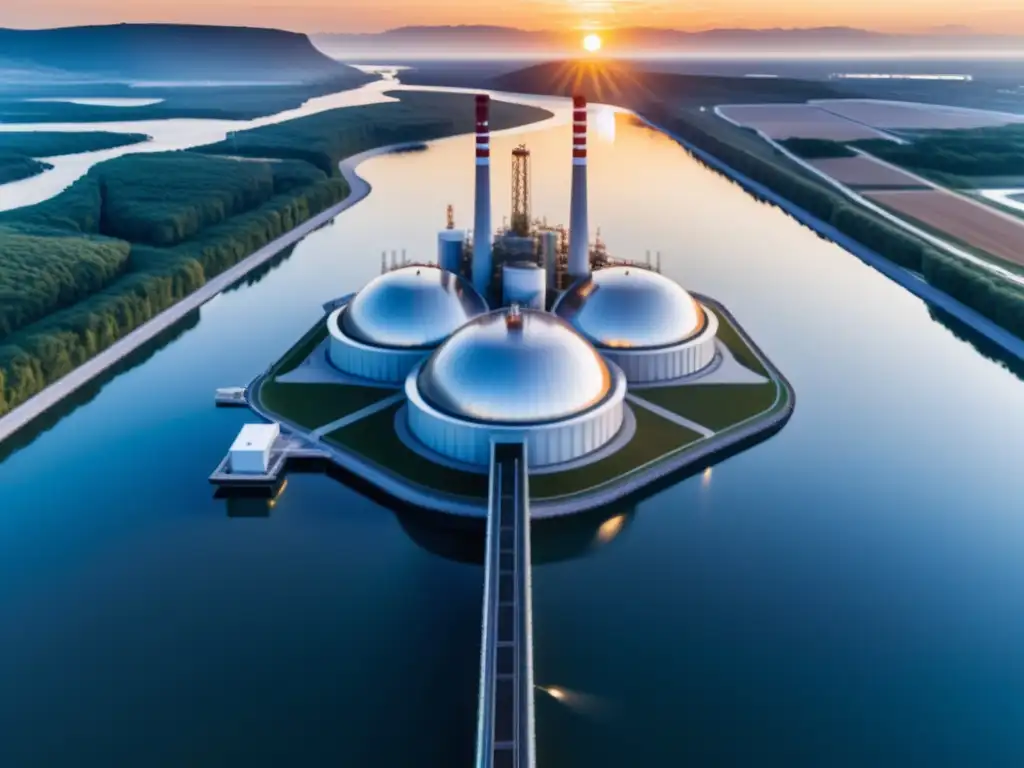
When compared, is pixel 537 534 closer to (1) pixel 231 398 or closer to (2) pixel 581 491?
(2) pixel 581 491

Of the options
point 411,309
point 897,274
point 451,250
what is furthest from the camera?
point 897,274

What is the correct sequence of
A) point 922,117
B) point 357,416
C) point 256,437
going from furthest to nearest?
point 922,117 → point 357,416 → point 256,437

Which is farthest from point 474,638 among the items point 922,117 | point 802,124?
point 922,117

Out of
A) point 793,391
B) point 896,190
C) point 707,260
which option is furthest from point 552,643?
point 896,190

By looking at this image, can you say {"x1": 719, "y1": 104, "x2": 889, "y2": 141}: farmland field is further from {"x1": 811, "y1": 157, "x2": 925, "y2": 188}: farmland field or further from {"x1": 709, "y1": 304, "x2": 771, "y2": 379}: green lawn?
{"x1": 709, "y1": 304, "x2": 771, "y2": 379}: green lawn

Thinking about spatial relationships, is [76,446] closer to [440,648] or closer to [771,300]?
[440,648]

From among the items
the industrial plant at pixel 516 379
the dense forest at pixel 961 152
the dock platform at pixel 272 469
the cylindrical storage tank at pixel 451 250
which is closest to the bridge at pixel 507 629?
the industrial plant at pixel 516 379

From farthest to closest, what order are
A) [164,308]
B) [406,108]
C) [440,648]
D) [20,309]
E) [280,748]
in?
[406,108] → [164,308] → [20,309] → [440,648] → [280,748]

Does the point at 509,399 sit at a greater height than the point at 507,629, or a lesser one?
greater
